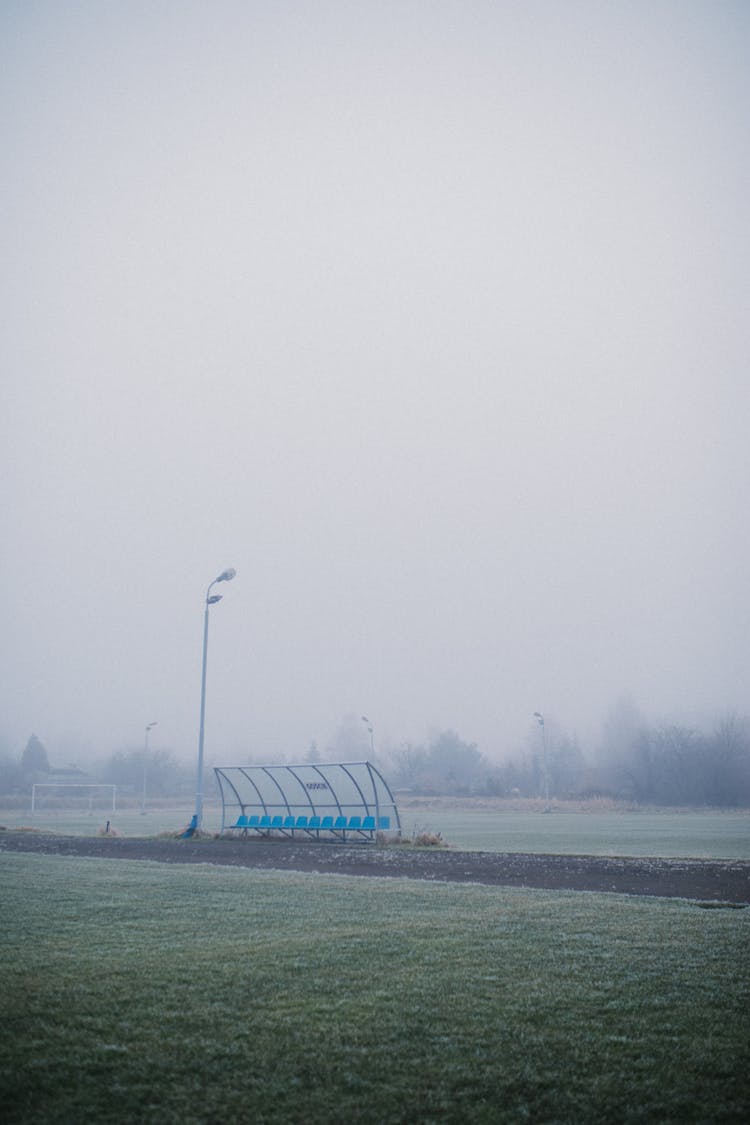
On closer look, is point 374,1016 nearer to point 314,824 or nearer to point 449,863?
point 449,863

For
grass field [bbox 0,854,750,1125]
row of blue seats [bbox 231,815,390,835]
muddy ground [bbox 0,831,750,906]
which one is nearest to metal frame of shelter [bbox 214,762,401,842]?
row of blue seats [bbox 231,815,390,835]

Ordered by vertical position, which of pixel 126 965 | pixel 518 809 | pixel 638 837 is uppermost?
pixel 126 965

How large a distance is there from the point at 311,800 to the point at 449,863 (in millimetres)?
9663

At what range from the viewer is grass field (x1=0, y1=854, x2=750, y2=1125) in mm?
4109

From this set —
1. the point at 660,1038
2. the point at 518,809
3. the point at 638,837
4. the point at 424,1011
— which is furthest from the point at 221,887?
the point at 518,809

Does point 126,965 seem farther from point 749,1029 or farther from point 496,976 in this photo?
point 749,1029

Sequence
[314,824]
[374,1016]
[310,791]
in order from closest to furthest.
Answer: [374,1016]
[314,824]
[310,791]

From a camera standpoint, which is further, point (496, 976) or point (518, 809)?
point (518, 809)

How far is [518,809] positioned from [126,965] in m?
62.6

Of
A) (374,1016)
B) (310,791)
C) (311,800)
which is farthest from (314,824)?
(374,1016)

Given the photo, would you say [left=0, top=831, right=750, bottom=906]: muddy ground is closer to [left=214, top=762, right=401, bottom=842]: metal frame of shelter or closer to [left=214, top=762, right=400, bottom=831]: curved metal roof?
[left=214, top=762, right=401, bottom=842]: metal frame of shelter

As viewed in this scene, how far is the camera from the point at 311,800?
25562mm

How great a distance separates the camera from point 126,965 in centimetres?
688

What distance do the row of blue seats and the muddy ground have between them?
81 cm
